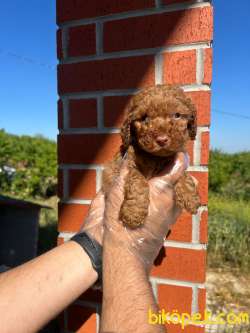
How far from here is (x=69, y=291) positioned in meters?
1.12

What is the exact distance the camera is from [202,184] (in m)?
1.29

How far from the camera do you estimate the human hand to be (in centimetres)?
118

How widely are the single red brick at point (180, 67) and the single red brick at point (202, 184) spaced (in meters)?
0.34

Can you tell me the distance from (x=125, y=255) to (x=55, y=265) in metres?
0.24

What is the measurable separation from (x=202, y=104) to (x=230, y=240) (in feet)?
10.8

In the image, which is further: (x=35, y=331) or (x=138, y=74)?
(x=138, y=74)

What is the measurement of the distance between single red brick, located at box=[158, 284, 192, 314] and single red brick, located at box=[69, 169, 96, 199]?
1.57ft

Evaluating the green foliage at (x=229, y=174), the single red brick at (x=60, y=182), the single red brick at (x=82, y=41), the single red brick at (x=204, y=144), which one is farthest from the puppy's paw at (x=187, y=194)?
the green foliage at (x=229, y=174)

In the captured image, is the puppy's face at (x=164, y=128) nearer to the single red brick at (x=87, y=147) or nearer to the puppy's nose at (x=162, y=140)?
the puppy's nose at (x=162, y=140)

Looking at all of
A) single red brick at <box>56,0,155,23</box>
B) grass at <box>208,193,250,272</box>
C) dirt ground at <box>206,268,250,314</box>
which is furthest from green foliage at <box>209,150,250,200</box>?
single red brick at <box>56,0,155,23</box>

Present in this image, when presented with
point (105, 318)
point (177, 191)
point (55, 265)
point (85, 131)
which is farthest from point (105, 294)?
point (85, 131)

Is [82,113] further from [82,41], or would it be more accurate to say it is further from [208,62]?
[208,62]

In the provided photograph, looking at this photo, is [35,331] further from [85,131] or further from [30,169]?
[30,169]

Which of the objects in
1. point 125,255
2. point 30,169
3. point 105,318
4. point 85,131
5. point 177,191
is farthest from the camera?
point 30,169
